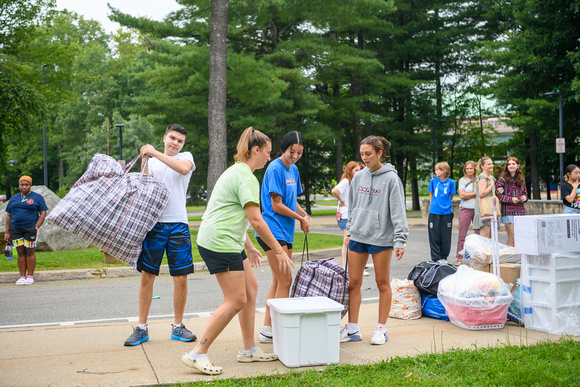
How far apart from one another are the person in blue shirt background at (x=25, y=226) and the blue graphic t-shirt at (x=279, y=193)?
6.08m

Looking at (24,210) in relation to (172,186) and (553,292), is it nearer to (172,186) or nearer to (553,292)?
(172,186)

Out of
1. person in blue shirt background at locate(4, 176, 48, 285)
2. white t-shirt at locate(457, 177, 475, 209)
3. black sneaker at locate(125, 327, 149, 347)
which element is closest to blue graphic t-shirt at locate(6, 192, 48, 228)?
person in blue shirt background at locate(4, 176, 48, 285)

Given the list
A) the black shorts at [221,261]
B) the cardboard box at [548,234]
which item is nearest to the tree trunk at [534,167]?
the cardboard box at [548,234]

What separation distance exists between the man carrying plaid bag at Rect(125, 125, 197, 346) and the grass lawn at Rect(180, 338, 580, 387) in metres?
1.36

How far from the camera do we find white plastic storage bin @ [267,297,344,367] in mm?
4375

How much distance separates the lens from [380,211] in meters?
5.14

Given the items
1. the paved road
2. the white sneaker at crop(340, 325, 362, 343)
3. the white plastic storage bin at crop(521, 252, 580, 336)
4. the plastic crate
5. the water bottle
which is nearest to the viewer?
the white sneaker at crop(340, 325, 362, 343)

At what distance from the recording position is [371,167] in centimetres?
525

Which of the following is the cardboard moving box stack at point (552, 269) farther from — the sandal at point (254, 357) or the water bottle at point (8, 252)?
the water bottle at point (8, 252)

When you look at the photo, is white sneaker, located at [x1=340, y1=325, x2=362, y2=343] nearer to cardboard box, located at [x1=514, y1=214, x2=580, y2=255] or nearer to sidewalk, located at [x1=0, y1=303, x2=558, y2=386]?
sidewalk, located at [x1=0, y1=303, x2=558, y2=386]

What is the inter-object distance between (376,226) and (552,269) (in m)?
1.92

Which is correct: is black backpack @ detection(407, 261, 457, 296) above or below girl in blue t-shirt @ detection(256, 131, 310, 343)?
below

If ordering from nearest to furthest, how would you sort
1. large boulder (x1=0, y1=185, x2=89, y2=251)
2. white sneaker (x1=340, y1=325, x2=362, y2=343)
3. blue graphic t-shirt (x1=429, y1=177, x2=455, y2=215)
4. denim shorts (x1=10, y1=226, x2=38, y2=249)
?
white sneaker (x1=340, y1=325, x2=362, y2=343) → denim shorts (x1=10, y1=226, x2=38, y2=249) → blue graphic t-shirt (x1=429, y1=177, x2=455, y2=215) → large boulder (x1=0, y1=185, x2=89, y2=251)

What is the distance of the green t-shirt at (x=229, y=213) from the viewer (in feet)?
13.9
